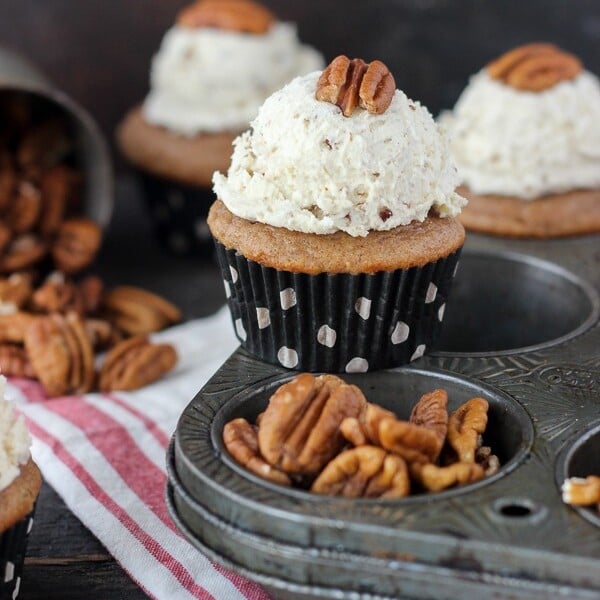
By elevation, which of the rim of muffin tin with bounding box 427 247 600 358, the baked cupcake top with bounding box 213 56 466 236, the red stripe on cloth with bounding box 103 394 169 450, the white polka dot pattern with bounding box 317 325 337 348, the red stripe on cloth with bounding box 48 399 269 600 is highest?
the baked cupcake top with bounding box 213 56 466 236

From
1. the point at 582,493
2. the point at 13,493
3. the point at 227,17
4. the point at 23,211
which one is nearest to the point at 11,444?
the point at 13,493

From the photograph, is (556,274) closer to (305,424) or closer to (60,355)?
(305,424)

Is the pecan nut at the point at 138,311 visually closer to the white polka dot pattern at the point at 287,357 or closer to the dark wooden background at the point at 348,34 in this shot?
the white polka dot pattern at the point at 287,357

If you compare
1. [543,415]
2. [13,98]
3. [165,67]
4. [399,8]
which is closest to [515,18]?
[399,8]

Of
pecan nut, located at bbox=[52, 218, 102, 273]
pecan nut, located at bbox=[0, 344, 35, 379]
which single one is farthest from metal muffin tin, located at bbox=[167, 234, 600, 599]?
pecan nut, located at bbox=[52, 218, 102, 273]

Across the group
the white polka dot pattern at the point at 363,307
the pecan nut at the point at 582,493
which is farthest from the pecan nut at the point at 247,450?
the pecan nut at the point at 582,493

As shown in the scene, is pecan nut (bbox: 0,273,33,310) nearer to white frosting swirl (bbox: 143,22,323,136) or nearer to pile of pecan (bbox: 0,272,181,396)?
pile of pecan (bbox: 0,272,181,396)
